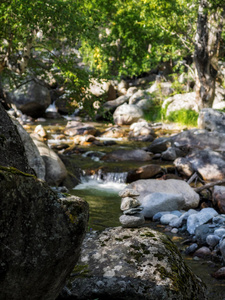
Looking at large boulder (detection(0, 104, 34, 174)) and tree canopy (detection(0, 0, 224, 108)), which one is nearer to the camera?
large boulder (detection(0, 104, 34, 174))

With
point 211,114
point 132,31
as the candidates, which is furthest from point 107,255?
point 132,31

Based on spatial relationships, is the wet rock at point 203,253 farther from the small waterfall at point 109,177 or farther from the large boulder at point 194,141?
the large boulder at point 194,141

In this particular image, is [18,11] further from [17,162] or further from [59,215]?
[59,215]

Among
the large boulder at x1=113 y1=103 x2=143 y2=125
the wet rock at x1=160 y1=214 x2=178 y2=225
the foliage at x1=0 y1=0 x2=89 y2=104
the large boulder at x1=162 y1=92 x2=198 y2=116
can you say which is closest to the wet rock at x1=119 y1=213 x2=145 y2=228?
the wet rock at x1=160 y1=214 x2=178 y2=225

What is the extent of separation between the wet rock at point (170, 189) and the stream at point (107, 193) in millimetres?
767

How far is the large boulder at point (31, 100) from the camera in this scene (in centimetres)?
2558

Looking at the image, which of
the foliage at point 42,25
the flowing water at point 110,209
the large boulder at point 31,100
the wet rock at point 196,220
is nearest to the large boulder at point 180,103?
the large boulder at point 31,100

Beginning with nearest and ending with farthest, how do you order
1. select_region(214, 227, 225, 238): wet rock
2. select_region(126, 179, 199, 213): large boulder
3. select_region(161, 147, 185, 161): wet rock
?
select_region(214, 227, 225, 238): wet rock
select_region(126, 179, 199, 213): large boulder
select_region(161, 147, 185, 161): wet rock

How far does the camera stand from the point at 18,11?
7.75 metres

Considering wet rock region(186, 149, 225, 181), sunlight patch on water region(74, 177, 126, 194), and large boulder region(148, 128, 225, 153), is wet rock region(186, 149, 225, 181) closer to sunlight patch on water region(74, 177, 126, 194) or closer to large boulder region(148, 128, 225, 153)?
sunlight patch on water region(74, 177, 126, 194)

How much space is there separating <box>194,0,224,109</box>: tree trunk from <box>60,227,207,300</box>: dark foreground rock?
1432 cm

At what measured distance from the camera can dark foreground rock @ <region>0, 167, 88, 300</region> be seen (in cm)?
175

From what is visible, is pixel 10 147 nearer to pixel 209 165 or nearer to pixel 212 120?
pixel 209 165

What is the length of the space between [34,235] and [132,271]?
2.04 metres
